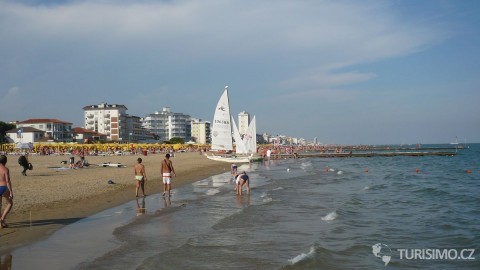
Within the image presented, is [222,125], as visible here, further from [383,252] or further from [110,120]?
[110,120]

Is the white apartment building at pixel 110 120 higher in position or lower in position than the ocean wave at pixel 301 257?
higher

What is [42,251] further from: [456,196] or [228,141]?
[228,141]

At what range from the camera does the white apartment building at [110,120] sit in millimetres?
138625

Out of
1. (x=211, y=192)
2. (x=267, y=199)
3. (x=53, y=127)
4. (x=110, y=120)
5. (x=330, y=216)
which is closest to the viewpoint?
(x=330, y=216)

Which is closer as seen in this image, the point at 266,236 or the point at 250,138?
the point at 266,236

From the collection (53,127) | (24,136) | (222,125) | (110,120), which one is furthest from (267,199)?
(110,120)

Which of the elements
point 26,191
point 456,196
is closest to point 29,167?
point 26,191

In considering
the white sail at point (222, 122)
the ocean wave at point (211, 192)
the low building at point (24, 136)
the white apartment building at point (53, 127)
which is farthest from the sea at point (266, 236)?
the white apartment building at point (53, 127)

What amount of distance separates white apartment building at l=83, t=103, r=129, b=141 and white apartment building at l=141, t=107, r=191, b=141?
33856 millimetres

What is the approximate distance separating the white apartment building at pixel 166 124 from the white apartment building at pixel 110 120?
1333 inches

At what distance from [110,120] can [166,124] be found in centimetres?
4199

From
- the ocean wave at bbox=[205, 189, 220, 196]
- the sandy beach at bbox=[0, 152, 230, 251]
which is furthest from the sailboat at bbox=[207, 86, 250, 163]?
the ocean wave at bbox=[205, 189, 220, 196]

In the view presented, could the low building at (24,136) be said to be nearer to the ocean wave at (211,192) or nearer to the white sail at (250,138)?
the white sail at (250,138)

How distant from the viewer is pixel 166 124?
180 m
